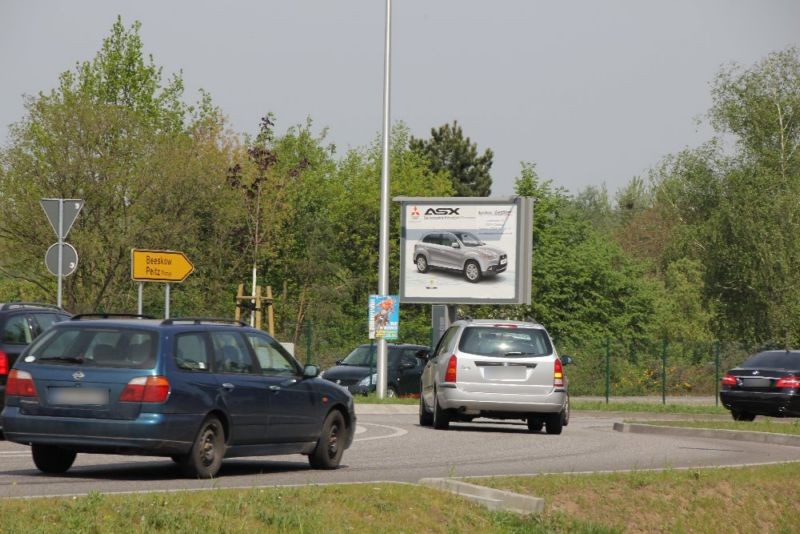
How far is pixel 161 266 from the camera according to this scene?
30156 mm

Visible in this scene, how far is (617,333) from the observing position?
63.3m

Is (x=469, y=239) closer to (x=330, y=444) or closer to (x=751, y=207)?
(x=330, y=444)

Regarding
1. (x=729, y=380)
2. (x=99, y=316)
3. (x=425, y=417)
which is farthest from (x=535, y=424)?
(x=99, y=316)

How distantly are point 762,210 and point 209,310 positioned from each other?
2900 centimetres

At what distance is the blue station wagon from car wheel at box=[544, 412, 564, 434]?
31.3 feet

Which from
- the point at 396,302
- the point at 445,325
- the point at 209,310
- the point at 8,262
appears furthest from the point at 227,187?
the point at 396,302

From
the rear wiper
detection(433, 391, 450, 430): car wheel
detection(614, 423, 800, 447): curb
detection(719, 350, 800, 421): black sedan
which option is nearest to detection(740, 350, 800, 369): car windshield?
detection(719, 350, 800, 421): black sedan

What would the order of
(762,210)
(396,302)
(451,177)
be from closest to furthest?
1. (396,302)
2. (762,210)
3. (451,177)

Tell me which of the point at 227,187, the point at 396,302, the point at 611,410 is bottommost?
the point at 611,410

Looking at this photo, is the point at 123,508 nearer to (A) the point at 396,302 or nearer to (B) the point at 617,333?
(A) the point at 396,302

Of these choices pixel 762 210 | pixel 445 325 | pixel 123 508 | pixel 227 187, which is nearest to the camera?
pixel 123 508

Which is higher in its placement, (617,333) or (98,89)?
(98,89)

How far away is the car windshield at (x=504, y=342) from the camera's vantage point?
23.1 m

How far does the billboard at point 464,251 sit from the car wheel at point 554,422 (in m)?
15.3
